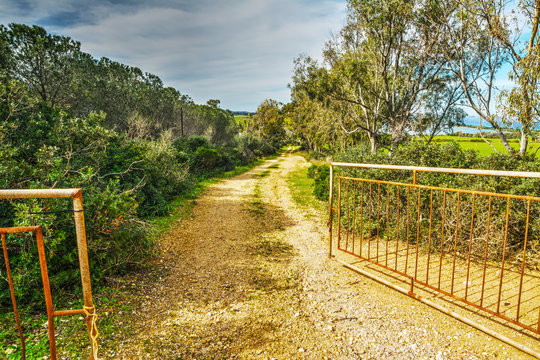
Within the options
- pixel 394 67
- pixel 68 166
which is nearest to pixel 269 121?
pixel 394 67

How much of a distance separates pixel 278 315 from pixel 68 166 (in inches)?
163

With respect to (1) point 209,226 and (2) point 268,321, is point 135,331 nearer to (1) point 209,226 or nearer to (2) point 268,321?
(2) point 268,321

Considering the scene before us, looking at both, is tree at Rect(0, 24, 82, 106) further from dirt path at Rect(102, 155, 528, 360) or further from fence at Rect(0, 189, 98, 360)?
fence at Rect(0, 189, 98, 360)

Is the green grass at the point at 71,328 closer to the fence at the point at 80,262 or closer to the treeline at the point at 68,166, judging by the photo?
the treeline at the point at 68,166

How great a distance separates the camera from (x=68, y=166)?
4.59 m

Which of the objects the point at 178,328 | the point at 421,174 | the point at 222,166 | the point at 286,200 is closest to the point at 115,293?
the point at 178,328

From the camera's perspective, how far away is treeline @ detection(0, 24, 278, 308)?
363 centimetres

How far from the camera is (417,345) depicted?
2.86m

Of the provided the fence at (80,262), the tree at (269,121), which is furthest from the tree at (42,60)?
the tree at (269,121)

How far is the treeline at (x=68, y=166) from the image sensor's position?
3.63m

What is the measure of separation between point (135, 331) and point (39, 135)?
4.25 metres

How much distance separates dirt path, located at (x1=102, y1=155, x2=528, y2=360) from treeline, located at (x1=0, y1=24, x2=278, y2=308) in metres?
1.09

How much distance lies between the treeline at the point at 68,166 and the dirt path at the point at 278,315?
109cm

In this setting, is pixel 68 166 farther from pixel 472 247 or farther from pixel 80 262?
pixel 472 247
